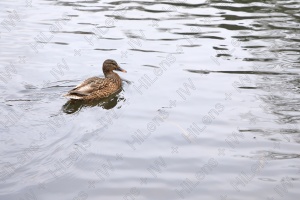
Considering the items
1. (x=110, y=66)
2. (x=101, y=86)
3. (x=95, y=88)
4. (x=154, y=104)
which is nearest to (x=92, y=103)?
(x=95, y=88)

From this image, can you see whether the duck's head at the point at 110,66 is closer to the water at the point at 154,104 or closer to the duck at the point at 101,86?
the duck at the point at 101,86

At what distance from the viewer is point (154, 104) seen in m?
10.1

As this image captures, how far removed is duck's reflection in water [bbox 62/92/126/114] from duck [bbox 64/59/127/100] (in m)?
0.10

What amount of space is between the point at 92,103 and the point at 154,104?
1383mm

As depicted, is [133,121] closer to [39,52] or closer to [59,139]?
[59,139]

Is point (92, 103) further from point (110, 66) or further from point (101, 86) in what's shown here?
point (110, 66)

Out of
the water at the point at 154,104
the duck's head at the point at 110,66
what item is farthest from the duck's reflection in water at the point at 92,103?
the duck's head at the point at 110,66

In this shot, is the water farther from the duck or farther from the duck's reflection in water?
the duck

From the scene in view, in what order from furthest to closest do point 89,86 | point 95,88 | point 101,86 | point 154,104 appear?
point 101,86 < point 95,88 < point 89,86 < point 154,104

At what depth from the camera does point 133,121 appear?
941cm

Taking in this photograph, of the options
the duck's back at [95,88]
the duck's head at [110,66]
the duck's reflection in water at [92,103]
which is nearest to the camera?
the duck's reflection in water at [92,103]

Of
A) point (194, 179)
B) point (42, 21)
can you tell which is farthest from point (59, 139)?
point (42, 21)

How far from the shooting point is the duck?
34.3ft

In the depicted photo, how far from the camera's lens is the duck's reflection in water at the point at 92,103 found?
10.2 meters
